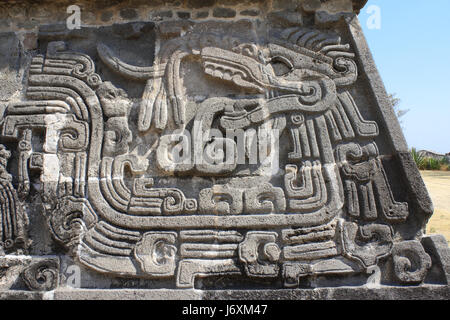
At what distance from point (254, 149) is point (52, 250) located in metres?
1.82

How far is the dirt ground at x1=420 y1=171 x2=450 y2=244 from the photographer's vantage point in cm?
604

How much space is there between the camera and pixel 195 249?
8.98 ft

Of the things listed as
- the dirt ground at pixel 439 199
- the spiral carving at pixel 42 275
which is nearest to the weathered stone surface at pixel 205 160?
the spiral carving at pixel 42 275

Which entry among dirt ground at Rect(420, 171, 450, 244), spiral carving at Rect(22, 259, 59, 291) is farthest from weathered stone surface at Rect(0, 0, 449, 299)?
dirt ground at Rect(420, 171, 450, 244)

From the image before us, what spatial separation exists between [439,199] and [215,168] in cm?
Answer: 749

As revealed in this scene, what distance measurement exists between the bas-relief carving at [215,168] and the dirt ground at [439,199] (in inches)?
138

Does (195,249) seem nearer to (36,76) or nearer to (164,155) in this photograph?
(164,155)

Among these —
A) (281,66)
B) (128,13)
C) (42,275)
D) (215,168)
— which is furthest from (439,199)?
(42,275)

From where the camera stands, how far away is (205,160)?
2979mm

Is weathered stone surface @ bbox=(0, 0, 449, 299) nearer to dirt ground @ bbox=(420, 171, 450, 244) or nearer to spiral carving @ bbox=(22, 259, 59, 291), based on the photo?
spiral carving @ bbox=(22, 259, 59, 291)

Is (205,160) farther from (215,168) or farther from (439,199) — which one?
(439,199)

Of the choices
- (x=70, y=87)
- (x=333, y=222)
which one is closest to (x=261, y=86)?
(x=333, y=222)
